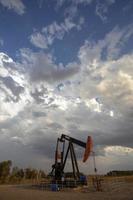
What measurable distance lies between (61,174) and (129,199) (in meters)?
17.2

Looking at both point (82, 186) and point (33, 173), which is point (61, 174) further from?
point (33, 173)

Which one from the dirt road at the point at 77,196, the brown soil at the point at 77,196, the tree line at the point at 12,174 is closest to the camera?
the dirt road at the point at 77,196

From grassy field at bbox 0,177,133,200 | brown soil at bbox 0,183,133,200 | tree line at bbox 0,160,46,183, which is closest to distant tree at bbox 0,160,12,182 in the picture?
tree line at bbox 0,160,46,183

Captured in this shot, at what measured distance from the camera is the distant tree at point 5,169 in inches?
3592

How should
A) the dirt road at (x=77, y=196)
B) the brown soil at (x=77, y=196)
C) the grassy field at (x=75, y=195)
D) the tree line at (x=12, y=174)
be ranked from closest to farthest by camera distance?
1. the dirt road at (x=77, y=196)
2. the brown soil at (x=77, y=196)
3. the grassy field at (x=75, y=195)
4. the tree line at (x=12, y=174)

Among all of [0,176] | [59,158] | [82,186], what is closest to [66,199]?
[82,186]

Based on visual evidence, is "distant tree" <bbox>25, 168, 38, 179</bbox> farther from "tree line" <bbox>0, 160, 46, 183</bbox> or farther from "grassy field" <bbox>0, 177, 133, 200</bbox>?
"grassy field" <bbox>0, 177, 133, 200</bbox>

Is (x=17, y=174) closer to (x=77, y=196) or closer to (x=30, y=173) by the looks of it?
(x=30, y=173)

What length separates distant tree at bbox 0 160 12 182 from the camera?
3592 inches

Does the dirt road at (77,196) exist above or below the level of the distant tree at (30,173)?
below

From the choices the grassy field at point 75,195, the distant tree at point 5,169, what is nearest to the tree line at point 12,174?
the distant tree at point 5,169

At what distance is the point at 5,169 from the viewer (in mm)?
92312

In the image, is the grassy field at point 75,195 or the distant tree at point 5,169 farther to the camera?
the distant tree at point 5,169

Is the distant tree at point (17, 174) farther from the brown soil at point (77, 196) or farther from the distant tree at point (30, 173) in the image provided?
the brown soil at point (77, 196)
